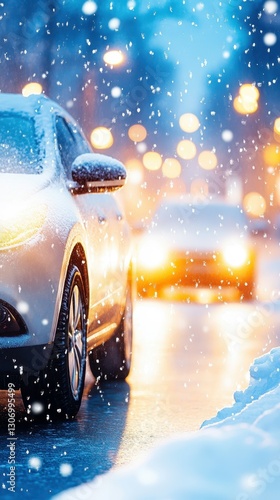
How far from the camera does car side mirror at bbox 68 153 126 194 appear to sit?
6.59 metres

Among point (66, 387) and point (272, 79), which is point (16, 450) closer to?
point (66, 387)

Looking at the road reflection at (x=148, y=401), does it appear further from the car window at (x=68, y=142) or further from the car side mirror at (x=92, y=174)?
the car window at (x=68, y=142)

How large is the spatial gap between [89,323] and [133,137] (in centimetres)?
6555

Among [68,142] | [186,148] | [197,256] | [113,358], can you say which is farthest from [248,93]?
[186,148]

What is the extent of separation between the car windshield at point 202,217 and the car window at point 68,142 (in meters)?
10.7

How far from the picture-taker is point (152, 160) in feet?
236

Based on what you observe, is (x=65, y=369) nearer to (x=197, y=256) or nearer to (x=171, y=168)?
(x=197, y=256)

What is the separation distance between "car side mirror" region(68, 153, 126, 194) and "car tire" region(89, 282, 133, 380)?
169 centimetres

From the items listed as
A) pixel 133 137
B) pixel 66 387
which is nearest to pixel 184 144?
pixel 133 137

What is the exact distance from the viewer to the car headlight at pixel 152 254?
17922 millimetres

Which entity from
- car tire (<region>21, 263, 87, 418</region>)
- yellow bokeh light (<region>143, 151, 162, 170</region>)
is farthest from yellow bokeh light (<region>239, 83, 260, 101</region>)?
yellow bokeh light (<region>143, 151, 162, 170</region>)

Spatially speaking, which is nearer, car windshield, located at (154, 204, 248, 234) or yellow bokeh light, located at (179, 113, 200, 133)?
car windshield, located at (154, 204, 248, 234)

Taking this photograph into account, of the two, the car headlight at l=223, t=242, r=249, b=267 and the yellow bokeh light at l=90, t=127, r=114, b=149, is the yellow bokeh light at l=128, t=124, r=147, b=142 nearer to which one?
the yellow bokeh light at l=90, t=127, r=114, b=149

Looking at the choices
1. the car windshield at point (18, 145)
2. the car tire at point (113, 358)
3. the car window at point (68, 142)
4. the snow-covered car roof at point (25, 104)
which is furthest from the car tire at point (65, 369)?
the car tire at point (113, 358)
